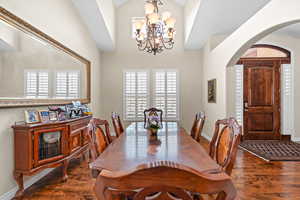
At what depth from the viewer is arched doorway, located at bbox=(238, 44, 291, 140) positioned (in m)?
5.45

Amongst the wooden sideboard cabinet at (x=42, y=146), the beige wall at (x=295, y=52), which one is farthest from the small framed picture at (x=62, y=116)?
the beige wall at (x=295, y=52)

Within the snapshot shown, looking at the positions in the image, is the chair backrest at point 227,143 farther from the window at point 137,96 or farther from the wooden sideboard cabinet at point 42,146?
the window at point 137,96

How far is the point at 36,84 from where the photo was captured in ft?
9.41

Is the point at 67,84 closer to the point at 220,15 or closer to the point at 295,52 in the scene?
the point at 220,15

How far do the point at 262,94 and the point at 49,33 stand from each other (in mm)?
5549

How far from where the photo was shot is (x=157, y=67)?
605 centimetres

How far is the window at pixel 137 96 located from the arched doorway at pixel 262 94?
289cm

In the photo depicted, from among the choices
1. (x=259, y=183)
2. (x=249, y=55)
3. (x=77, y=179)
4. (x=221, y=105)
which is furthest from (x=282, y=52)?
(x=77, y=179)

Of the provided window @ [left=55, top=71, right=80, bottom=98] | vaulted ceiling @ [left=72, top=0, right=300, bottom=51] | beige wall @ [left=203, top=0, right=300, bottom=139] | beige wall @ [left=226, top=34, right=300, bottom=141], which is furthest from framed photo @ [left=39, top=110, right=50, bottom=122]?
beige wall @ [left=226, top=34, right=300, bottom=141]

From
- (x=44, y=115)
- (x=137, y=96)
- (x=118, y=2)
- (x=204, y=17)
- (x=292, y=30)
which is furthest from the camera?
(x=137, y=96)

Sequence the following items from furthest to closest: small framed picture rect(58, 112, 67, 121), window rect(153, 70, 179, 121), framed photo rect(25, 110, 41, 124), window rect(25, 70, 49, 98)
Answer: window rect(153, 70, 179, 121), small framed picture rect(58, 112, 67, 121), window rect(25, 70, 49, 98), framed photo rect(25, 110, 41, 124)

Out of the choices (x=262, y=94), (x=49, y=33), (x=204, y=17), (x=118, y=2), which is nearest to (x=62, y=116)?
(x=49, y=33)

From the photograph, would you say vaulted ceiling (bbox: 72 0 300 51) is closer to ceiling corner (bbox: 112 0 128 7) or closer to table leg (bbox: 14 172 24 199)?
ceiling corner (bbox: 112 0 128 7)

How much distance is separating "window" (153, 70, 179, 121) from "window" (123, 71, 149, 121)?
1.05 ft
